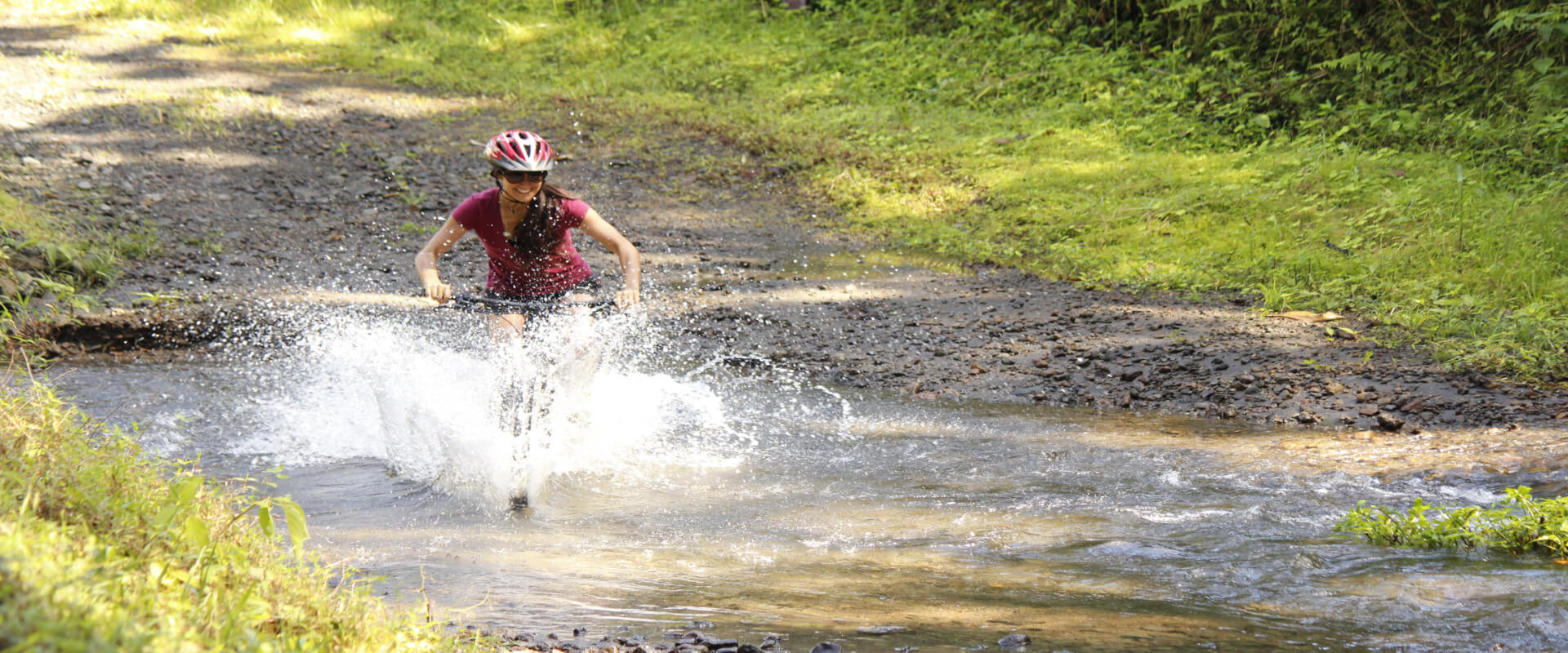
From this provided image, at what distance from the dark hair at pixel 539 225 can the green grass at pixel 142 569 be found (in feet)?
8.35

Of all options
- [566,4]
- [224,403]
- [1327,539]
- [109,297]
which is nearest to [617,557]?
[1327,539]

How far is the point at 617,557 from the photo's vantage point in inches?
196

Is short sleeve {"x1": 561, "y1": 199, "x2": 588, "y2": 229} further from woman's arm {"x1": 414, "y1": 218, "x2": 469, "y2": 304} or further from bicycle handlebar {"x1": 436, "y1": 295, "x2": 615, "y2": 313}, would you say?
bicycle handlebar {"x1": 436, "y1": 295, "x2": 615, "y2": 313}

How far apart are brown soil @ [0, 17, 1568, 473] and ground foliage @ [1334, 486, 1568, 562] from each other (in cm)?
122

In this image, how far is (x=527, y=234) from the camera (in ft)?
21.3

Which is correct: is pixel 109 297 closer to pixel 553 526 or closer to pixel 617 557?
pixel 553 526

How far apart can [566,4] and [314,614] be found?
57.9 ft

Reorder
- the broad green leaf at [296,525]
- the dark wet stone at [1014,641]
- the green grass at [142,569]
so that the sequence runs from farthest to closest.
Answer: the dark wet stone at [1014,641]
the broad green leaf at [296,525]
the green grass at [142,569]

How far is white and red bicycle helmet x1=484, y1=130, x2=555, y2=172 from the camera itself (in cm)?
609

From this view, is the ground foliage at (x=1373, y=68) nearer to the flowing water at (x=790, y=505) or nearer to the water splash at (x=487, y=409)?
the flowing water at (x=790, y=505)

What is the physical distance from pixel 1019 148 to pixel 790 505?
8832 mm

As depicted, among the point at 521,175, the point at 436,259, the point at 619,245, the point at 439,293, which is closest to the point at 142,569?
the point at 439,293

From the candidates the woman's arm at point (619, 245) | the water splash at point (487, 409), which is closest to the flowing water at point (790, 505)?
the water splash at point (487, 409)

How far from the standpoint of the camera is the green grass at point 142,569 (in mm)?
2451
